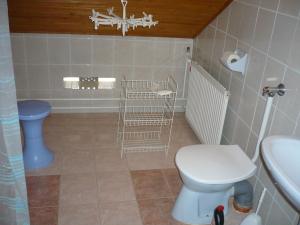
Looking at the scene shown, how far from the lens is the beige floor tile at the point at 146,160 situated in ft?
8.75

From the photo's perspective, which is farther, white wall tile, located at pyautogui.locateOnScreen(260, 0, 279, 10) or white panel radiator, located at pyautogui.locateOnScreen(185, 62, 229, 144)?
white panel radiator, located at pyautogui.locateOnScreen(185, 62, 229, 144)

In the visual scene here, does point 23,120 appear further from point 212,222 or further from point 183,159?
point 212,222

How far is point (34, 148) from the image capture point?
8.36 feet

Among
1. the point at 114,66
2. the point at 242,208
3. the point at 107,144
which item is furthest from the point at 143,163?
the point at 114,66

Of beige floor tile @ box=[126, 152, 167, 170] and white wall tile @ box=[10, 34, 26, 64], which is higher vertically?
white wall tile @ box=[10, 34, 26, 64]

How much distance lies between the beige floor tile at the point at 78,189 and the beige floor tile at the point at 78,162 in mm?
65

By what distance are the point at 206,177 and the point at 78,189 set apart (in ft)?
3.25

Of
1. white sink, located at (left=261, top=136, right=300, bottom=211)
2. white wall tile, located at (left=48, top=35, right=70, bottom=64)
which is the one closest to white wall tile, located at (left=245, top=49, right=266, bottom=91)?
white sink, located at (left=261, top=136, right=300, bottom=211)

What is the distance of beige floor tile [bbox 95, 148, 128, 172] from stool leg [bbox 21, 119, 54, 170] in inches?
15.9

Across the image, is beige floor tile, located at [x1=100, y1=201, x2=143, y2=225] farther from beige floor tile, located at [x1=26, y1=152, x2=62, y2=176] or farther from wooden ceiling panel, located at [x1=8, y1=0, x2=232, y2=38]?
wooden ceiling panel, located at [x1=8, y1=0, x2=232, y2=38]

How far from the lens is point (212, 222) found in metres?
2.15

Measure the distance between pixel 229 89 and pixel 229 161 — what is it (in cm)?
72

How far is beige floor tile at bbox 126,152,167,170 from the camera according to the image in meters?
2.67

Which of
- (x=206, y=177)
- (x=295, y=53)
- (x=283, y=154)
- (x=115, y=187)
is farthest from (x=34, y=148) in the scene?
(x=295, y=53)
